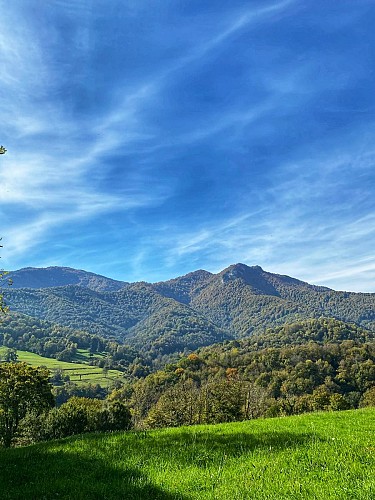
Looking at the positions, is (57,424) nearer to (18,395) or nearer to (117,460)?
(18,395)

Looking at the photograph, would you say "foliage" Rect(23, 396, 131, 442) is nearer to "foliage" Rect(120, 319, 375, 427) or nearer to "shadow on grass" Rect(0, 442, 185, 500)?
"foliage" Rect(120, 319, 375, 427)

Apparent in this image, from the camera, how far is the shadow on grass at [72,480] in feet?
25.5

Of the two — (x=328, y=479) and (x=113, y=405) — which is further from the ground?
(x=328, y=479)

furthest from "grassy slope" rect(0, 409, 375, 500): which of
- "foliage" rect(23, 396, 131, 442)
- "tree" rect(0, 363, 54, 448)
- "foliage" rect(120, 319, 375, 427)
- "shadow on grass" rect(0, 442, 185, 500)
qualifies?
"foliage" rect(120, 319, 375, 427)

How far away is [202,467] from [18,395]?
47.2 meters

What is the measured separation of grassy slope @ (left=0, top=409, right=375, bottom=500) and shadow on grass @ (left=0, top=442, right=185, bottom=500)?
2 cm

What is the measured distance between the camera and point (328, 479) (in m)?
7.99

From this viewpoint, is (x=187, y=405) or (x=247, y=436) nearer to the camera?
(x=247, y=436)

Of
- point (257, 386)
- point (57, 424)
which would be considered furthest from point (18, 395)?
point (257, 386)

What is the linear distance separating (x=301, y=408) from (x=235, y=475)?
81.8m

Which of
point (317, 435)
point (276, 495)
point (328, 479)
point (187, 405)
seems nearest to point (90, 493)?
point (276, 495)

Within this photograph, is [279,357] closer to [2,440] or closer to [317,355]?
[317,355]

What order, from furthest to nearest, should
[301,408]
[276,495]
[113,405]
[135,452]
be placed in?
[301,408] < [113,405] < [135,452] < [276,495]

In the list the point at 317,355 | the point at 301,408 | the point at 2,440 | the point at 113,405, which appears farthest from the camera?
the point at 317,355
